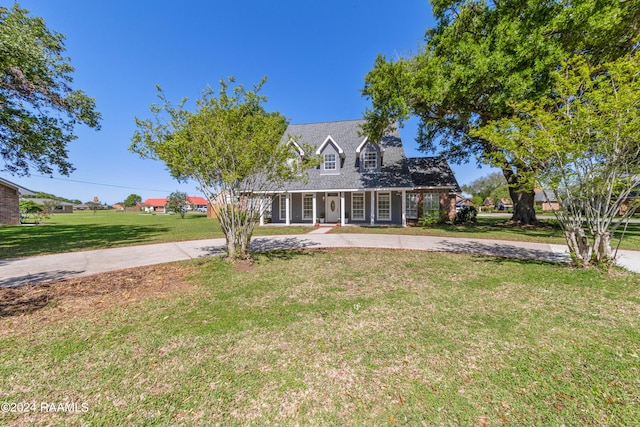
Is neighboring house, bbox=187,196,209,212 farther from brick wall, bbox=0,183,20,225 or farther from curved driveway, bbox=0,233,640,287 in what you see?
curved driveway, bbox=0,233,640,287

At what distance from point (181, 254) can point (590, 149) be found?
40.8 ft

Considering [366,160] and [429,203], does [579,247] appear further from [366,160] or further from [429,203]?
[429,203]

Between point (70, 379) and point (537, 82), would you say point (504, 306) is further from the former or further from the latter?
point (537, 82)

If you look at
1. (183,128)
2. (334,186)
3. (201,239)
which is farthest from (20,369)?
(334,186)

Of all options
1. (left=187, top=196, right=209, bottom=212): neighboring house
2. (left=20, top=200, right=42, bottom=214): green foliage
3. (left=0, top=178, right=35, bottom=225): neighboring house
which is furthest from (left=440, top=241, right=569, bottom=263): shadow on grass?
(left=187, top=196, right=209, bottom=212): neighboring house

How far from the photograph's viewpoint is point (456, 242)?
11.0 metres

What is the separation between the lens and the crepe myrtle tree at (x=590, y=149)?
214 inches

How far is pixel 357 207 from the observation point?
19.5 meters

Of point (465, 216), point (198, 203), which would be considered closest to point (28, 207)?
point (465, 216)

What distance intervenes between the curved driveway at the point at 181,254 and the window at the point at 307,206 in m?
8.94

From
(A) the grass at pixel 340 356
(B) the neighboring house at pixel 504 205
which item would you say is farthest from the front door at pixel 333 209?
(B) the neighboring house at pixel 504 205

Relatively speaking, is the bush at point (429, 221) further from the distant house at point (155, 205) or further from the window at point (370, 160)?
the distant house at point (155, 205)

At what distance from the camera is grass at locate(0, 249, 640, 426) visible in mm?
2248

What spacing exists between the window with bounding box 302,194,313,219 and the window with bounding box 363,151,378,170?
5.11 meters
